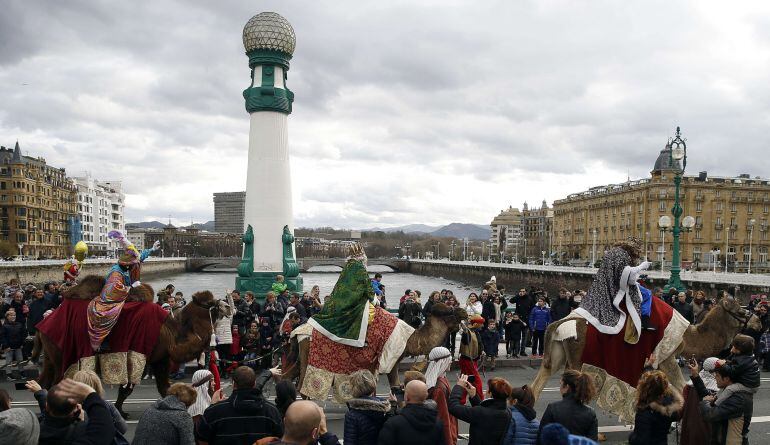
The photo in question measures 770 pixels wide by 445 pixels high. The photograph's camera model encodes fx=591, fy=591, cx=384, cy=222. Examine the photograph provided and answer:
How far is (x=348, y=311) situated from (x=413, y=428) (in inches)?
156

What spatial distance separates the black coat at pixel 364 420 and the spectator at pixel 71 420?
1.79 meters

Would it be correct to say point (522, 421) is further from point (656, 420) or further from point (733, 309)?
point (733, 309)

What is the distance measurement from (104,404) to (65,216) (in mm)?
108164

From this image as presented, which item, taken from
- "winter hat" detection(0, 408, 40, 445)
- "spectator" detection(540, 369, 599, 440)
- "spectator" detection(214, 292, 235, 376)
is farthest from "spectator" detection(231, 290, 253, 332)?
"spectator" detection(540, 369, 599, 440)

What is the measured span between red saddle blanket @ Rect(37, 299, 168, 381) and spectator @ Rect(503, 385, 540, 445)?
553 centimetres

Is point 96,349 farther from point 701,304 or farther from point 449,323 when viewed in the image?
point 701,304

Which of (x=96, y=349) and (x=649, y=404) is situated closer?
(x=649, y=404)

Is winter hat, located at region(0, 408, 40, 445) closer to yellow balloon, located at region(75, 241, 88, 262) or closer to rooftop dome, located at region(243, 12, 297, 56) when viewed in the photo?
yellow balloon, located at region(75, 241, 88, 262)

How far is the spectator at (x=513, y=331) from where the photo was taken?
13.2 m

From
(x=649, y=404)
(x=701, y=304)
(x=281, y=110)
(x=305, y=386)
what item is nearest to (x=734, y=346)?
(x=649, y=404)

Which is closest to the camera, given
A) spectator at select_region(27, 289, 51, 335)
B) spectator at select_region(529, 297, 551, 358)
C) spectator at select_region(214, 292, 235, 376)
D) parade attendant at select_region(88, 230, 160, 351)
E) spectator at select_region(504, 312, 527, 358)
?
parade attendant at select_region(88, 230, 160, 351)

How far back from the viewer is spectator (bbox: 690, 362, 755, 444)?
5.12m

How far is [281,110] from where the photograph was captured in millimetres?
20188

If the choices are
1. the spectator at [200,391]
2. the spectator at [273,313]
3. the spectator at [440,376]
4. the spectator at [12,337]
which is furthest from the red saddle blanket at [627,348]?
the spectator at [12,337]
